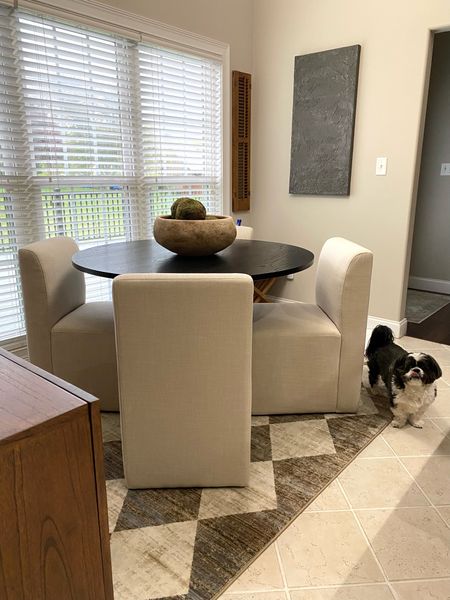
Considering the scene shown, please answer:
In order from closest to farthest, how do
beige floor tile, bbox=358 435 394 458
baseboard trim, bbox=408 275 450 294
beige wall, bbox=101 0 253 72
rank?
beige floor tile, bbox=358 435 394 458, beige wall, bbox=101 0 253 72, baseboard trim, bbox=408 275 450 294

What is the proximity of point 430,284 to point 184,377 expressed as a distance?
3.90 metres

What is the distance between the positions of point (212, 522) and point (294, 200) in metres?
2.78

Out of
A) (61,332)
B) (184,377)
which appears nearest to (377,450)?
(184,377)

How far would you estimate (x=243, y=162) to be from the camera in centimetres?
388

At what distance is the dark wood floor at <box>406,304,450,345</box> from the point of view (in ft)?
11.1

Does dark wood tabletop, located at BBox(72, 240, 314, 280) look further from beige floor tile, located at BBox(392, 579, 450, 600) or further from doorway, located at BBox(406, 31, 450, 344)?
doorway, located at BBox(406, 31, 450, 344)

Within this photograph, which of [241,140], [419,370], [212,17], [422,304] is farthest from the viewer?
[422,304]

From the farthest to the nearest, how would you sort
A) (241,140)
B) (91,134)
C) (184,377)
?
(241,140) < (91,134) < (184,377)

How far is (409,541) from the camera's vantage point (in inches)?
57.7

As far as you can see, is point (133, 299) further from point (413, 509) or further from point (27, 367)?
point (413, 509)

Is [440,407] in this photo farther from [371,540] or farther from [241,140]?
[241,140]

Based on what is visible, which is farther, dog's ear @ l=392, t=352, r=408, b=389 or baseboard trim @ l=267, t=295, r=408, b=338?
baseboard trim @ l=267, t=295, r=408, b=338

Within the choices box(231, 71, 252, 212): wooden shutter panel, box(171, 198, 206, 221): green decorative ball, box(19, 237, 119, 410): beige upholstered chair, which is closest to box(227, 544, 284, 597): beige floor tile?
box(19, 237, 119, 410): beige upholstered chair

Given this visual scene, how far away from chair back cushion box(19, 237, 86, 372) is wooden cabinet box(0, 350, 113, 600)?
4.60 ft
